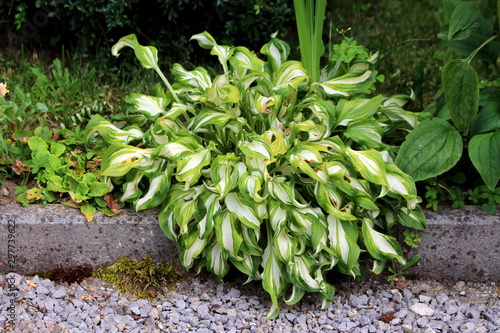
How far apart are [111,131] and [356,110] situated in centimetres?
107

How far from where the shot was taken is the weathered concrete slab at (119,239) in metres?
2.41

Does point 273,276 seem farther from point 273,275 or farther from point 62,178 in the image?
point 62,178

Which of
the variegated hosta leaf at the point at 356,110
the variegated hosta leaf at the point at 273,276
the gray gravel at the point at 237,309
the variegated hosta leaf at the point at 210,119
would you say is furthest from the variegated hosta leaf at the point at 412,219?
the variegated hosta leaf at the point at 210,119

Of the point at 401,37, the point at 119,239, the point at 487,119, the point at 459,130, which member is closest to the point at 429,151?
the point at 459,130

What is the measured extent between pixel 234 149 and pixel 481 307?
48.4 inches

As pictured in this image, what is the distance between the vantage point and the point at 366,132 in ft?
7.73

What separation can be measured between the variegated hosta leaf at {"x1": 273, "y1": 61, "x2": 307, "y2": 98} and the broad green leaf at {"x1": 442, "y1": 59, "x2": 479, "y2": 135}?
1.90 feet

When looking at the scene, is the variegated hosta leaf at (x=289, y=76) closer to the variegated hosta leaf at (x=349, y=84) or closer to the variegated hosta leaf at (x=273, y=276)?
the variegated hosta leaf at (x=349, y=84)

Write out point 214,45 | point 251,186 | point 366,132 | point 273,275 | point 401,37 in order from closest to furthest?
point 251,186
point 273,275
point 366,132
point 214,45
point 401,37

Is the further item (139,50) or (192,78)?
(192,78)

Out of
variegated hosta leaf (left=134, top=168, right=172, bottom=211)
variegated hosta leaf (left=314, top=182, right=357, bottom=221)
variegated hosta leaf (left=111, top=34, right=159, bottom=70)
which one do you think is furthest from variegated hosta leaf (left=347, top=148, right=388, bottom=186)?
variegated hosta leaf (left=111, top=34, right=159, bottom=70)

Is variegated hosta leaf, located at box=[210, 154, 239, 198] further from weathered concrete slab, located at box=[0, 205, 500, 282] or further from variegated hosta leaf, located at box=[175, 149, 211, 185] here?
weathered concrete slab, located at box=[0, 205, 500, 282]

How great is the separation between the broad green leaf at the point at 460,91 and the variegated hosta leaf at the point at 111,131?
1326 millimetres

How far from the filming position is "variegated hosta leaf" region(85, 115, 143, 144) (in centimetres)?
246
